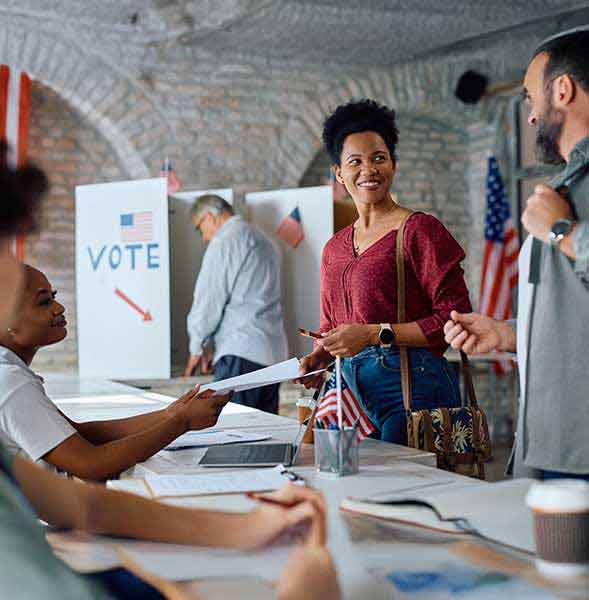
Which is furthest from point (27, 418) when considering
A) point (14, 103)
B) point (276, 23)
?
point (276, 23)

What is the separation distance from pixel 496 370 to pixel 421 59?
103 inches

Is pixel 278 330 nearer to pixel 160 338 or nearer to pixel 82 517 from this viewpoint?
pixel 160 338

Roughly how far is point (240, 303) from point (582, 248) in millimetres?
3533

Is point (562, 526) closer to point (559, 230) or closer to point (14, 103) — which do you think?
point (559, 230)

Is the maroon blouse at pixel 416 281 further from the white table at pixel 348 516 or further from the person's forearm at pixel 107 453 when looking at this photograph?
the person's forearm at pixel 107 453

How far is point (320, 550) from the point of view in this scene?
1084 millimetres

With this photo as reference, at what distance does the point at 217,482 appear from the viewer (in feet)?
5.94

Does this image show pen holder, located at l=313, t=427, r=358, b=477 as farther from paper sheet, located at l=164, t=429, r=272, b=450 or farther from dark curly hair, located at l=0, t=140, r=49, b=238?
dark curly hair, located at l=0, t=140, r=49, b=238

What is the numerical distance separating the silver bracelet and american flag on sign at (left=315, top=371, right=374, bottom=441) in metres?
0.65

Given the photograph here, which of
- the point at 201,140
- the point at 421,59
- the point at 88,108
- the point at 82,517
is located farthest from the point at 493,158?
the point at 82,517

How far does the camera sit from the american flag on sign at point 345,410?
7.04ft

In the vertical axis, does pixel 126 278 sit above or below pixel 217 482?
above

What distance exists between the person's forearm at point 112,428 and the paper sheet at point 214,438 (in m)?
0.10

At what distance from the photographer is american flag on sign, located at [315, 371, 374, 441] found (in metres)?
2.15
